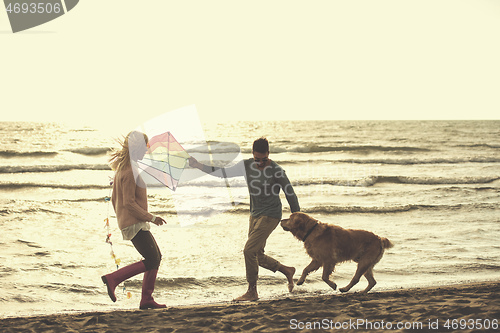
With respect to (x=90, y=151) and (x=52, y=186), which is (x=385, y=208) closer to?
(x=52, y=186)

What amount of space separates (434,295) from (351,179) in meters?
15.2

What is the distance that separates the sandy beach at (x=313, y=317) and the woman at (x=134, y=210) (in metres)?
0.40

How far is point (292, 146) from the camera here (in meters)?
34.8

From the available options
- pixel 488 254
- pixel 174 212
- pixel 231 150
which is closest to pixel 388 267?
pixel 488 254

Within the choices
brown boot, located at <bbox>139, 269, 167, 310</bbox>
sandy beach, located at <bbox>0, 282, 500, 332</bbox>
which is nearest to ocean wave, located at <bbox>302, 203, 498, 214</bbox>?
sandy beach, located at <bbox>0, 282, 500, 332</bbox>

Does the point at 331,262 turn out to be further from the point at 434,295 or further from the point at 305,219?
the point at 434,295

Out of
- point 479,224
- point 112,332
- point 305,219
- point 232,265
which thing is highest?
point 305,219

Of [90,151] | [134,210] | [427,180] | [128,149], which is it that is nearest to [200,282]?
[134,210]

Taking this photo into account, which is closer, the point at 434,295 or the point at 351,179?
the point at 434,295

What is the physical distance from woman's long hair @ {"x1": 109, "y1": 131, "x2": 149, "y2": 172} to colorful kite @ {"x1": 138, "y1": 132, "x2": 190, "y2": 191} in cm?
38

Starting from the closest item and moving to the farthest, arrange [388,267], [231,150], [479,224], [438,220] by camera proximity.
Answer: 1. [388,267]
2. [479,224]
3. [438,220]
4. [231,150]

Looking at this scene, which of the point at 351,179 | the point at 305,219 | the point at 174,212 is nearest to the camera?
the point at 305,219

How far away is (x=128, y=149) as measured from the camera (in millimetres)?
5375

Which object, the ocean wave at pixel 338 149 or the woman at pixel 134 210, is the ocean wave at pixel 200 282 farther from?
the ocean wave at pixel 338 149
